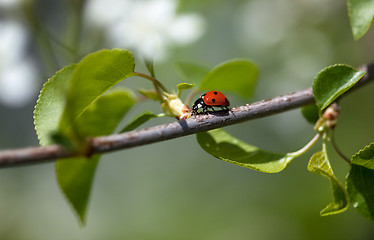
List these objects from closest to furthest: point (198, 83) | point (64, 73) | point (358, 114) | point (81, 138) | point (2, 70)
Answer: point (81, 138), point (64, 73), point (198, 83), point (2, 70), point (358, 114)

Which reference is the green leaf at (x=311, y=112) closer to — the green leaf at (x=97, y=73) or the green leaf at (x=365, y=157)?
the green leaf at (x=365, y=157)

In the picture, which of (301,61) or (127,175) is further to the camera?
(127,175)

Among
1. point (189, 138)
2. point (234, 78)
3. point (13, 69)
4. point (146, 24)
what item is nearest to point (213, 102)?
point (234, 78)

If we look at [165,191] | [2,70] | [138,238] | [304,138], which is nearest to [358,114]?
[304,138]

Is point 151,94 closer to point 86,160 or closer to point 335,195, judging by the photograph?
point 86,160

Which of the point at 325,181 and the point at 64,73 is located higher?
the point at 64,73

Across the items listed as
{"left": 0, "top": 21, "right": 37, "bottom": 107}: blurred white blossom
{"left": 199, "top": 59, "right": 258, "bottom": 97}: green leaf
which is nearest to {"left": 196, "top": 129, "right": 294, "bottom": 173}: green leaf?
{"left": 199, "top": 59, "right": 258, "bottom": 97}: green leaf

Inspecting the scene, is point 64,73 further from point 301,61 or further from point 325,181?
point 325,181
